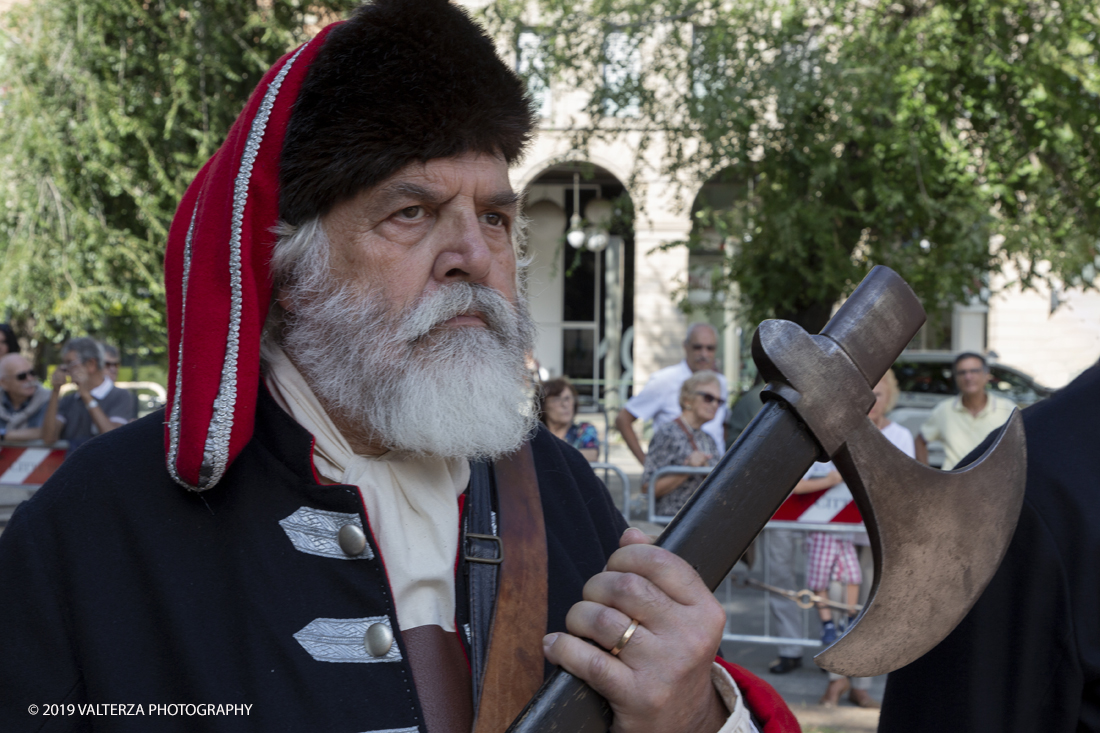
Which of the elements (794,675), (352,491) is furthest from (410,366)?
(794,675)

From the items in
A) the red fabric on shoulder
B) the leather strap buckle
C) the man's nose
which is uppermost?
the man's nose

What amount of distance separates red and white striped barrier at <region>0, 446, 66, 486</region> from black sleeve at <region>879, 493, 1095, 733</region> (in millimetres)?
6347

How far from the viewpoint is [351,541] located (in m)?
1.48

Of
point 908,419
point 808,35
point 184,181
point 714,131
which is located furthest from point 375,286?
point 908,419

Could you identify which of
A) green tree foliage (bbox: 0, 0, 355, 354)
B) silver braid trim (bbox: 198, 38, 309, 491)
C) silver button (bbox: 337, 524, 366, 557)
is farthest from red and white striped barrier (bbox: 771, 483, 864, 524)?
green tree foliage (bbox: 0, 0, 355, 354)

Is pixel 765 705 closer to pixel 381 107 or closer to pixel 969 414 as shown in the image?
pixel 381 107

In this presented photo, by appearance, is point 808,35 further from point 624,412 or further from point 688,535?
point 688,535

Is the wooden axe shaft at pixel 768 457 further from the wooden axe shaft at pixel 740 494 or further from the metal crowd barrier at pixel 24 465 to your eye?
the metal crowd barrier at pixel 24 465

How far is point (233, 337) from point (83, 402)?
6.14m

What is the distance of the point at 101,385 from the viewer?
697 cm

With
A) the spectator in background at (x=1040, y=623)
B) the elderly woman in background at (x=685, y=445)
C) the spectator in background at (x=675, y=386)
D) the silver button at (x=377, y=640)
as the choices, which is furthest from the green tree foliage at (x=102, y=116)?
the spectator in background at (x=1040, y=623)

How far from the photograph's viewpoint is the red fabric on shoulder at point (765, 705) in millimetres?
1571

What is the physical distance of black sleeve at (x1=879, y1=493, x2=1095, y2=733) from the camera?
1308 mm

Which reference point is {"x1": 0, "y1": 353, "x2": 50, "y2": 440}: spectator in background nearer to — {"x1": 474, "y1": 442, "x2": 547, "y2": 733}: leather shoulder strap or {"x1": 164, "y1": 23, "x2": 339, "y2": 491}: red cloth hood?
{"x1": 164, "y1": 23, "x2": 339, "y2": 491}: red cloth hood
